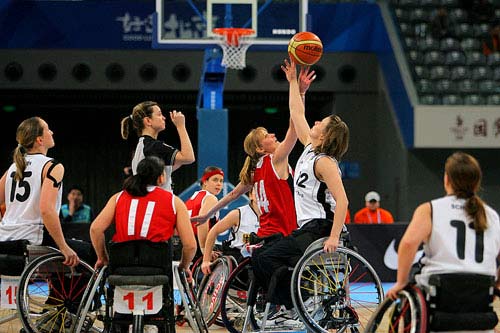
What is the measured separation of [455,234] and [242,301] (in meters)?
3.37

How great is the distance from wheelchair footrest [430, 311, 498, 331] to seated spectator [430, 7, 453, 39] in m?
14.0

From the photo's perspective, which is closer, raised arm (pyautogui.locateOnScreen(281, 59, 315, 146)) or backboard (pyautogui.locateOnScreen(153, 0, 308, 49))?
raised arm (pyautogui.locateOnScreen(281, 59, 315, 146))

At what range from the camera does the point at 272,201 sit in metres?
7.36

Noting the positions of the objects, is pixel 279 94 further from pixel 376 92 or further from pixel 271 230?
pixel 271 230

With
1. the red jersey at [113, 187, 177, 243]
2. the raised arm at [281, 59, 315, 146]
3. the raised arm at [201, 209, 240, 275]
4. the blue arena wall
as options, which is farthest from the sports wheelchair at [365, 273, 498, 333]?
the blue arena wall

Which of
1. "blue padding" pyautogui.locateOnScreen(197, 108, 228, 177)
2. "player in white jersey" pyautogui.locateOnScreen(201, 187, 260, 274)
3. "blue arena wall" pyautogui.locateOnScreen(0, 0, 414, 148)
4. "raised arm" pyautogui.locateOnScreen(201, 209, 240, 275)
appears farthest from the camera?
"blue arena wall" pyautogui.locateOnScreen(0, 0, 414, 148)

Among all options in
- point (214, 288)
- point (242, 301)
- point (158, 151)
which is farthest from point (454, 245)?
point (214, 288)

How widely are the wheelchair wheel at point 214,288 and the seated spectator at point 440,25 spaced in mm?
11307

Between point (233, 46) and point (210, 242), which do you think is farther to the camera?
point (233, 46)

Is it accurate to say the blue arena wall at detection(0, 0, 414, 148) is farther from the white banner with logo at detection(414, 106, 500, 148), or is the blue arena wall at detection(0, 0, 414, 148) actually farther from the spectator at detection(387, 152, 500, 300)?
the spectator at detection(387, 152, 500, 300)

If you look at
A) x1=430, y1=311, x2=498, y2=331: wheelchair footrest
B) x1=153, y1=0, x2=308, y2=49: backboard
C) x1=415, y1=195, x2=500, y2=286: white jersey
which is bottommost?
x1=430, y1=311, x2=498, y2=331: wheelchair footrest

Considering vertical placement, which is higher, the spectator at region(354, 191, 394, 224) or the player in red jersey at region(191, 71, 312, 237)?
the player in red jersey at region(191, 71, 312, 237)

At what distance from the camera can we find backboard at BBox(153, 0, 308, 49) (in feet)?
46.8

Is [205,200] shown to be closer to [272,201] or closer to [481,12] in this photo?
[272,201]
